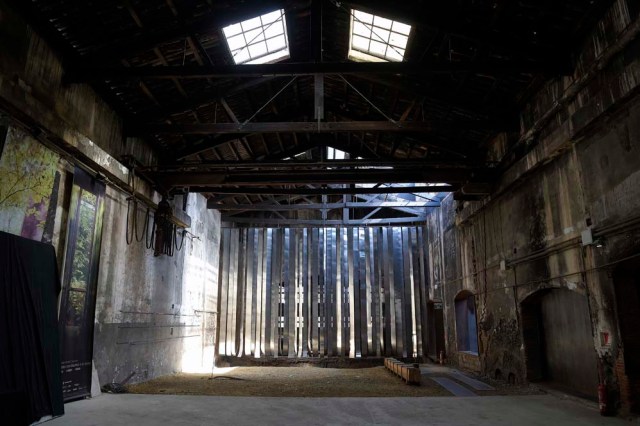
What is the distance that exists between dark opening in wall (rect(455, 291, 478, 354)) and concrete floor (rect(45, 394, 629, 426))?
19.6ft

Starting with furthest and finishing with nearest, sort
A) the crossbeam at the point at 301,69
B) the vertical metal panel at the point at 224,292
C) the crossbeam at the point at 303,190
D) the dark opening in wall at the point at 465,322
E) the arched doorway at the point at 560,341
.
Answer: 1. the vertical metal panel at the point at 224,292
2. the dark opening in wall at the point at 465,322
3. the crossbeam at the point at 303,190
4. the arched doorway at the point at 560,341
5. the crossbeam at the point at 301,69

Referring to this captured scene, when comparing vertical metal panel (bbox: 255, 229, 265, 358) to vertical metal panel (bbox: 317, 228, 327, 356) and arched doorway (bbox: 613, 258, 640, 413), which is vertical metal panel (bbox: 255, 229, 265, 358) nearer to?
vertical metal panel (bbox: 317, 228, 327, 356)

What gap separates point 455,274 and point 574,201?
7.24m

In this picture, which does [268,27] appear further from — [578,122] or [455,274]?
[455,274]

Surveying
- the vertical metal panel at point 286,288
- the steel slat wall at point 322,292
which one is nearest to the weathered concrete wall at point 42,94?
the steel slat wall at point 322,292

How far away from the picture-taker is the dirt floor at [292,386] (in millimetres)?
8852

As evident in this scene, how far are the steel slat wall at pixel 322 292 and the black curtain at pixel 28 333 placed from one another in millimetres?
11888

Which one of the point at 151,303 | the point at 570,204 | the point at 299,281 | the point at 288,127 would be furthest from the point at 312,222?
the point at 570,204

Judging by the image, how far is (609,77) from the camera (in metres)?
6.42

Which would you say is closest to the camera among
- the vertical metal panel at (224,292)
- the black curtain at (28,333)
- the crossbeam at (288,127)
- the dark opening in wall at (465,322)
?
the black curtain at (28,333)

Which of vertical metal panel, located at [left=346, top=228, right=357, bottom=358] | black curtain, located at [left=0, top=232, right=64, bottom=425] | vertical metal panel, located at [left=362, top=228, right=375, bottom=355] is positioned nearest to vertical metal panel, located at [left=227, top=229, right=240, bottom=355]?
vertical metal panel, located at [left=346, top=228, right=357, bottom=358]

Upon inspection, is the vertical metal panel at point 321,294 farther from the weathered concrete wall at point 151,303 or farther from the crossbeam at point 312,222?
the weathered concrete wall at point 151,303

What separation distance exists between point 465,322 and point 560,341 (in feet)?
18.7

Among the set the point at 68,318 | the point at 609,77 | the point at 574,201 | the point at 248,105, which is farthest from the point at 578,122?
the point at 68,318
